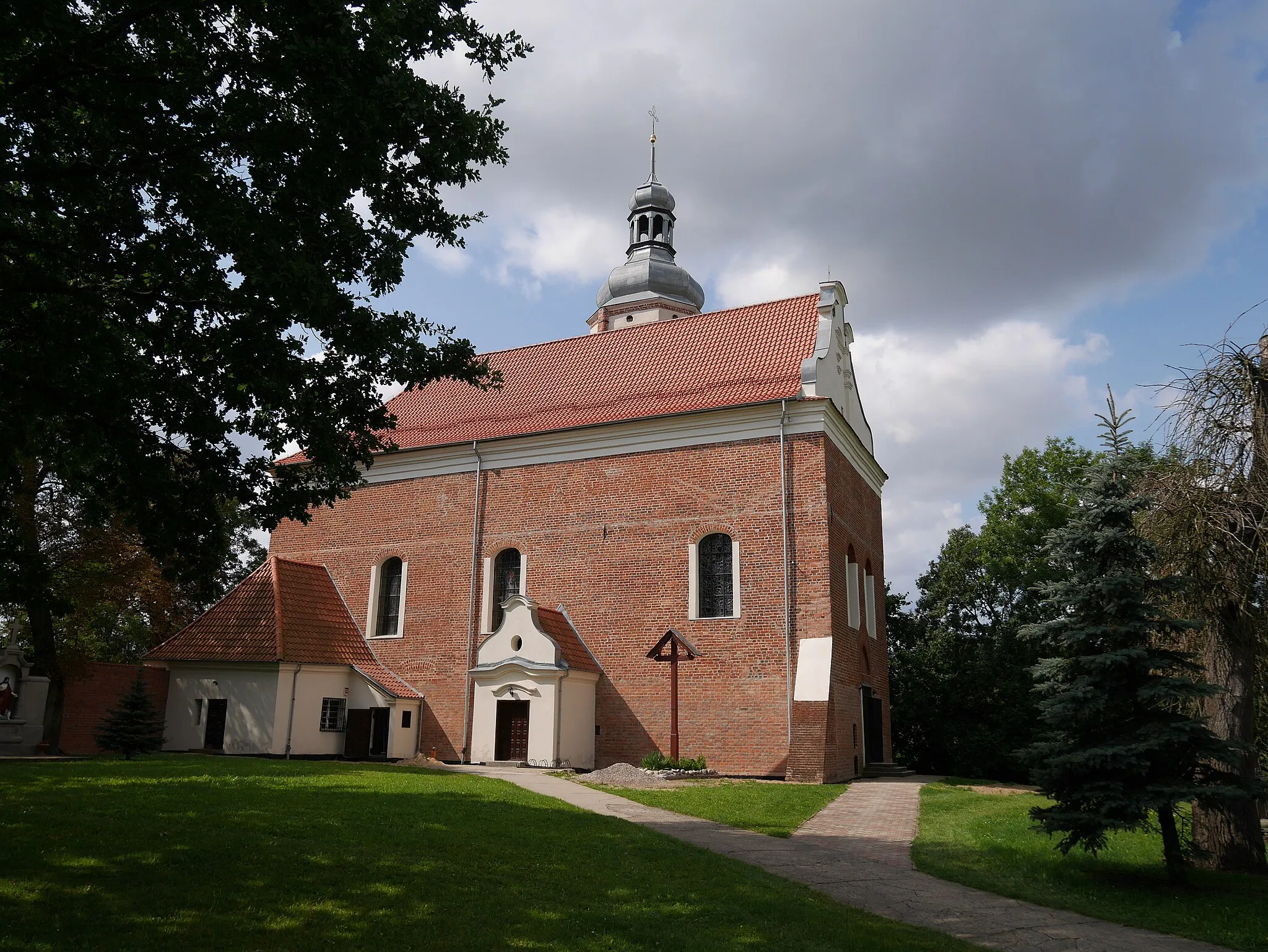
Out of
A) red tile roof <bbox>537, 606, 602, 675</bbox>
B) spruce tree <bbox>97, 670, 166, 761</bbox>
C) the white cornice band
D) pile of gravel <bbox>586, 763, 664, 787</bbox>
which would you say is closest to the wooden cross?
pile of gravel <bbox>586, 763, 664, 787</bbox>

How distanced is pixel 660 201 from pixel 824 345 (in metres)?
17.4

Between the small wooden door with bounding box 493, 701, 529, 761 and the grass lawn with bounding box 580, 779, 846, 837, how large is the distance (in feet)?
18.0

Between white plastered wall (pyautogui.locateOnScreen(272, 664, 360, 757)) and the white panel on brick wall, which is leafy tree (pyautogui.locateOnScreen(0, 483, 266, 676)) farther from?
the white panel on brick wall

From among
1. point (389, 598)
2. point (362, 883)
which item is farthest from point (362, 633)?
point (362, 883)

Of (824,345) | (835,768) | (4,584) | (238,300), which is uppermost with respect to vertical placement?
(824,345)

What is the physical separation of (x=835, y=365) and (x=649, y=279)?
47.1 ft

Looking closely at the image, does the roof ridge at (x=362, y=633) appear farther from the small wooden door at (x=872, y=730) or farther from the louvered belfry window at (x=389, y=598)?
the small wooden door at (x=872, y=730)

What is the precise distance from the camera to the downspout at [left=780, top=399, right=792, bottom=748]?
21.2m

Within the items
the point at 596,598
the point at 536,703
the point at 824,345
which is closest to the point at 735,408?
the point at 824,345

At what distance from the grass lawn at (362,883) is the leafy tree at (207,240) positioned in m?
2.65

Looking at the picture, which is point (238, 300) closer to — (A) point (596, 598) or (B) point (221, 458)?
(B) point (221, 458)

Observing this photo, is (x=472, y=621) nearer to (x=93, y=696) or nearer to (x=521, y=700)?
(x=521, y=700)

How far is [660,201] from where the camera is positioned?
128ft

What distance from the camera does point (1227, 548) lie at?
39.5 feet
